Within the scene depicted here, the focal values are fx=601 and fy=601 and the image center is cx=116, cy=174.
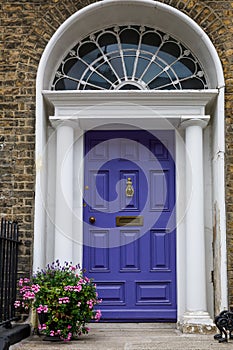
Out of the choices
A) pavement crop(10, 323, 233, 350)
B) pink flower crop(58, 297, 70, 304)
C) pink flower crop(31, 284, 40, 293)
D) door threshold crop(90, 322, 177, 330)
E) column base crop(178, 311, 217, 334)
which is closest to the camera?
pavement crop(10, 323, 233, 350)

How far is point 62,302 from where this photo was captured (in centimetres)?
604

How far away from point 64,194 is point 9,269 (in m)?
1.20

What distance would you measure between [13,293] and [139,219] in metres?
1.81

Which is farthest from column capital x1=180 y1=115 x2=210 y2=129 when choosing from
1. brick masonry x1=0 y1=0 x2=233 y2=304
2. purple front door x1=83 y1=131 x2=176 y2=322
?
purple front door x1=83 y1=131 x2=176 y2=322

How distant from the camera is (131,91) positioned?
7121 millimetres

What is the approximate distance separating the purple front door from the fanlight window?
2.10 feet

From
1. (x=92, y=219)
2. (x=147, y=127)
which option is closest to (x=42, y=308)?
(x=92, y=219)

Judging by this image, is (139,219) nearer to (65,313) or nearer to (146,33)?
(65,313)

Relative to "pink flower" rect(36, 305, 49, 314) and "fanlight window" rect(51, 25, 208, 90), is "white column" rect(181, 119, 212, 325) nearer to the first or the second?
"fanlight window" rect(51, 25, 208, 90)

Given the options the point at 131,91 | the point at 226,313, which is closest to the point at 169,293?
the point at 226,313

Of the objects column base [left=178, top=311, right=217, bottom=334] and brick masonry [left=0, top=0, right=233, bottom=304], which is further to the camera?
brick masonry [left=0, top=0, right=233, bottom=304]

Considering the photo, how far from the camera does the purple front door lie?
7.20m

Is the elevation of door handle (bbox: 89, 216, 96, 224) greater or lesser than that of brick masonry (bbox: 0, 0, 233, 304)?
lesser

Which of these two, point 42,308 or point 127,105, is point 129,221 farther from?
point 42,308
